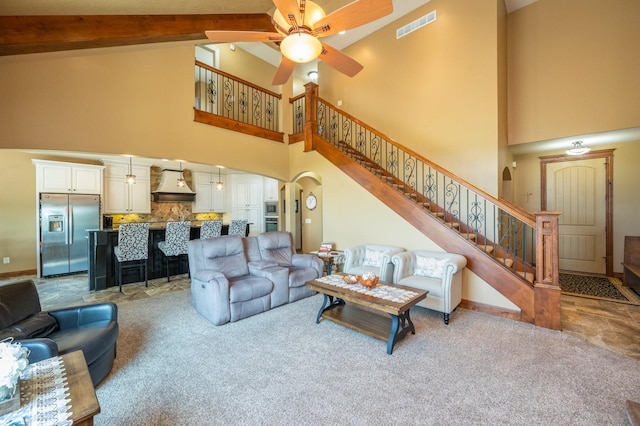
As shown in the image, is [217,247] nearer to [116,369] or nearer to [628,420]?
[116,369]

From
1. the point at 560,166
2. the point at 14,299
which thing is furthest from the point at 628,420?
the point at 560,166

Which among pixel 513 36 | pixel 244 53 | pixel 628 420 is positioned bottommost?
pixel 628 420

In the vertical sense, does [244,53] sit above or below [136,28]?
above

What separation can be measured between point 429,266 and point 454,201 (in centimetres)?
187

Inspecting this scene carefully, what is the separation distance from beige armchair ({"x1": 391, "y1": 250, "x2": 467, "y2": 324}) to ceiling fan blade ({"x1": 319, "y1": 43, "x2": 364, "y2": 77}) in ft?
8.28

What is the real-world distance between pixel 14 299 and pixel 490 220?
608cm

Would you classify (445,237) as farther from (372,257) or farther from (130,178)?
(130,178)

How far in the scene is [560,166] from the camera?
6035 millimetres

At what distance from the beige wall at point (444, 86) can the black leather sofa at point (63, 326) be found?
559cm

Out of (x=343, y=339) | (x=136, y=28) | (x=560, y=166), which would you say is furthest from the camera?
(x=560, y=166)

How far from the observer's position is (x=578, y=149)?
5.35 metres

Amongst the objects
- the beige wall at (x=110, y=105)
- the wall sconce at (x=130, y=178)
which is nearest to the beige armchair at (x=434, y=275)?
the beige wall at (x=110, y=105)

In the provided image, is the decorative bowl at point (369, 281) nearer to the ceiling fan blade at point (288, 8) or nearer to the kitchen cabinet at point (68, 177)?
the ceiling fan blade at point (288, 8)

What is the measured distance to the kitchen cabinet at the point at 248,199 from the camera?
882 centimetres
